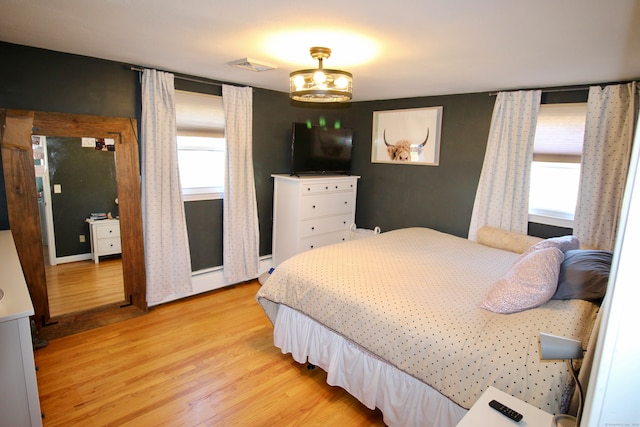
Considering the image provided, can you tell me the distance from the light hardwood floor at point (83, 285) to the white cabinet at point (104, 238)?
8cm

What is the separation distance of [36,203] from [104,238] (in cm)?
63

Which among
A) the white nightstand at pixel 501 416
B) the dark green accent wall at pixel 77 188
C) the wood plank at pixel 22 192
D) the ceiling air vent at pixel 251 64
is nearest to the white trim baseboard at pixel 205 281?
the dark green accent wall at pixel 77 188

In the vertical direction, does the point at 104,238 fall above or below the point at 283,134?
below

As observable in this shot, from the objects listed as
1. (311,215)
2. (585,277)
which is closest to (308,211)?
(311,215)

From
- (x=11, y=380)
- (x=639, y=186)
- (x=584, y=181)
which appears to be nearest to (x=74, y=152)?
(x=11, y=380)

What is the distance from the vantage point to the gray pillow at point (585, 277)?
1972 mm

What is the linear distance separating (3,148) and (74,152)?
0.47 metres

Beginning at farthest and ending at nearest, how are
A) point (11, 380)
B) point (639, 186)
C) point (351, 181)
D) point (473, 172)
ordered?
point (351, 181), point (473, 172), point (11, 380), point (639, 186)

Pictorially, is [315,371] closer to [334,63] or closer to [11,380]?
[11,380]

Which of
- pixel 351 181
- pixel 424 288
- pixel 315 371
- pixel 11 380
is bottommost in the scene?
pixel 315 371

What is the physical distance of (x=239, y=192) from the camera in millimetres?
3967

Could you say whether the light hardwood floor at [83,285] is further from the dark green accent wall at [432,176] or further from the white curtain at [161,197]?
the dark green accent wall at [432,176]

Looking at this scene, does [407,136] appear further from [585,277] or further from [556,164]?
[585,277]

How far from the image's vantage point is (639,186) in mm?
433
